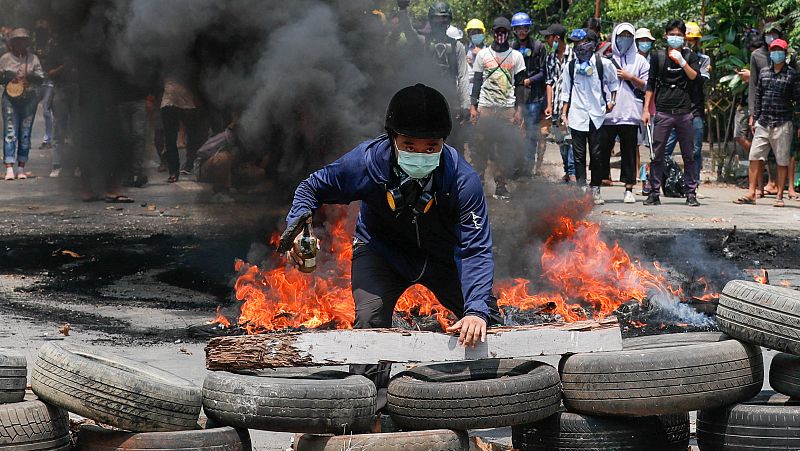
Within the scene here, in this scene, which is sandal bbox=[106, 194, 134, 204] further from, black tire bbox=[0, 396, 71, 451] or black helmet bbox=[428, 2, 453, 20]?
black tire bbox=[0, 396, 71, 451]

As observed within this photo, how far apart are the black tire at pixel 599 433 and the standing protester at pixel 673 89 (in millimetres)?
9338

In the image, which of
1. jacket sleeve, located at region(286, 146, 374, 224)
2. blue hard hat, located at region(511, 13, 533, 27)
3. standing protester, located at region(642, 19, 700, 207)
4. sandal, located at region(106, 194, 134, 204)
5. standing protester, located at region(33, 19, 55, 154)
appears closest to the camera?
jacket sleeve, located at region(286, 146, 374, 224)

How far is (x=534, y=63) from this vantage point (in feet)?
51.3

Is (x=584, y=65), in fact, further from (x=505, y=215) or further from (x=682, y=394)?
(x=682, y=394)

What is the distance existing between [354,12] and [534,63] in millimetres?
5116

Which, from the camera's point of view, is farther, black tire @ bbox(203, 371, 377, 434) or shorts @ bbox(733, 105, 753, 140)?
shorts @ bbox(733, 105, 753, 140)

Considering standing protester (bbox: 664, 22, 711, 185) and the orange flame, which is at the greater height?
standing protester (bbox: 664, 22, 711, 185)

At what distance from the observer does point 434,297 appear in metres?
8.05

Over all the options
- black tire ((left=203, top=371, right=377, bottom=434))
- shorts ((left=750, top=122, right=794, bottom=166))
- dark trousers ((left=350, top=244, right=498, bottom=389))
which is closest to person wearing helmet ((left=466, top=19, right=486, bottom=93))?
shorts ((left=750, top=122, right=794, bottom=166))

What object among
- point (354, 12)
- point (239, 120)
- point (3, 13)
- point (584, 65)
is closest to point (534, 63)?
point (584, 65)

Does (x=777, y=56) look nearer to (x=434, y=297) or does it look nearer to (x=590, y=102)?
(x=590, y=102)

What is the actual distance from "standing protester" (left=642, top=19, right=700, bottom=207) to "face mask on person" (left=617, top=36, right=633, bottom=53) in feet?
1.54

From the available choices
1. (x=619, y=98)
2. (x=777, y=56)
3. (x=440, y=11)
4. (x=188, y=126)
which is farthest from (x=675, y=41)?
(x=188, y=126)

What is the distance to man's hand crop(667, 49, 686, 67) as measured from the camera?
13.5 metres
